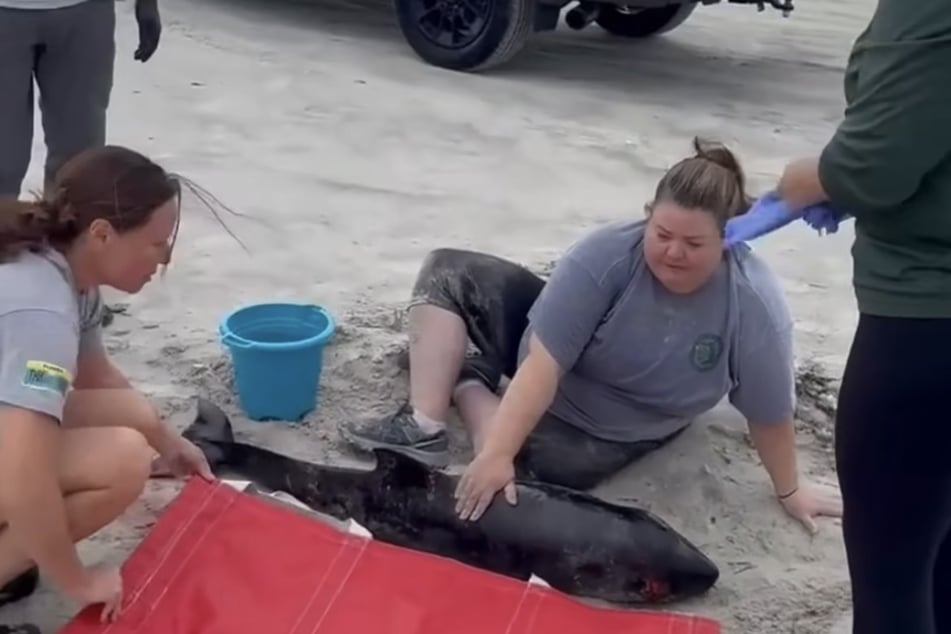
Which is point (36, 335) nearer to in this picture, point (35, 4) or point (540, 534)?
point (540, 534)

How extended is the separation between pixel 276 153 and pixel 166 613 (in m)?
3.00

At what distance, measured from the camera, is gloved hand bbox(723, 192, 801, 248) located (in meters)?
2.11

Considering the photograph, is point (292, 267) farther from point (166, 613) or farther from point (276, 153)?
point (166, 613)

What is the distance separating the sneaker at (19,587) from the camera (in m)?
2.42

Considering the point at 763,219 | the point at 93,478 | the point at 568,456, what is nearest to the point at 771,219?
the point at 763,219

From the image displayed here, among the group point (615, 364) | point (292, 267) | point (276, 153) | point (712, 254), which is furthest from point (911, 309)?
point (276, 153)

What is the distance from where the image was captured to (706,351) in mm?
2826

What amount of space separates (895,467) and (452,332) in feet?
4.96

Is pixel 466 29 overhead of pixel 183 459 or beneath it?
beneath

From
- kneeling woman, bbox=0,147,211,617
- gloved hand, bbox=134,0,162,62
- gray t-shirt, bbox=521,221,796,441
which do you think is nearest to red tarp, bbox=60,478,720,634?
kneeling woman, bbox=0,147,211,617

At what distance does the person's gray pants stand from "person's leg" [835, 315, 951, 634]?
6.48 feet

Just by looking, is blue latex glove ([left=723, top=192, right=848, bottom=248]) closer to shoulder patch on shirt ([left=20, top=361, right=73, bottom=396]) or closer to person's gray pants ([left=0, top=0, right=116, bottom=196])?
shoulder patch on shirt ([left=20, top=361, right=73, bottom=396])

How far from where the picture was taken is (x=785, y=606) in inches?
104

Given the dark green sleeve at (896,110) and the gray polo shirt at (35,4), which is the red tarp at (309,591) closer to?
the dark green sleeve at (896,110)
